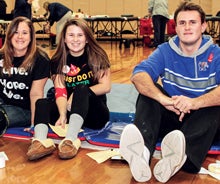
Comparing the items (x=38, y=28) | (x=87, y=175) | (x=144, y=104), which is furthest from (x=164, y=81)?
(x=38, y=28)

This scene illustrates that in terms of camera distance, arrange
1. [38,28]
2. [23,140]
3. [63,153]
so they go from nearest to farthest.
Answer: [63,153], [23,140], [38,28]

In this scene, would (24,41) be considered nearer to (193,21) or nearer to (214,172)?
(193,21)

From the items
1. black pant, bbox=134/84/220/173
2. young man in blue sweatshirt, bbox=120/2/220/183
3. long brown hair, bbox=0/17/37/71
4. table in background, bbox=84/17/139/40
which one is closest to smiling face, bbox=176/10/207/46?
young man in blue sweatshirt, bbox=120/2/220/183

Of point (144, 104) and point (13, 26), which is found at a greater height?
point (13, 26)

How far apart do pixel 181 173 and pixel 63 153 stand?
26.9 inches

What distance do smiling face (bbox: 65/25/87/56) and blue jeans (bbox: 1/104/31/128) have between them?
1.83 ft

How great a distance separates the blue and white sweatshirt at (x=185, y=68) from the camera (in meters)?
2.36

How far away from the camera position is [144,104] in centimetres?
225

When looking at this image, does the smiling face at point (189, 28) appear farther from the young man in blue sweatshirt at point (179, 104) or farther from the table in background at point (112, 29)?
the table in background at point (112, 29)

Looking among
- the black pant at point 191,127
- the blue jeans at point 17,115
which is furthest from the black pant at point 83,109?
the black pant at point 191,127

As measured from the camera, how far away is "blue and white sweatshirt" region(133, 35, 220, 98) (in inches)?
92.8

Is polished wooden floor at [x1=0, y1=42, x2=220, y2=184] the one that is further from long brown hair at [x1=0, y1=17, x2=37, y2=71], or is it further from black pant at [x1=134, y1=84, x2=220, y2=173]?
long brown hair at [x1=0, y1=17, x2=37, y2=71]

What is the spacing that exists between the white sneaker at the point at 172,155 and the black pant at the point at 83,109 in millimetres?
718

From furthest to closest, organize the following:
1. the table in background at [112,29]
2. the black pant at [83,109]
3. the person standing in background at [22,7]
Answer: the table in background at [112,29]
the person standing in background at [22,7]
the black pant at [83,109]
